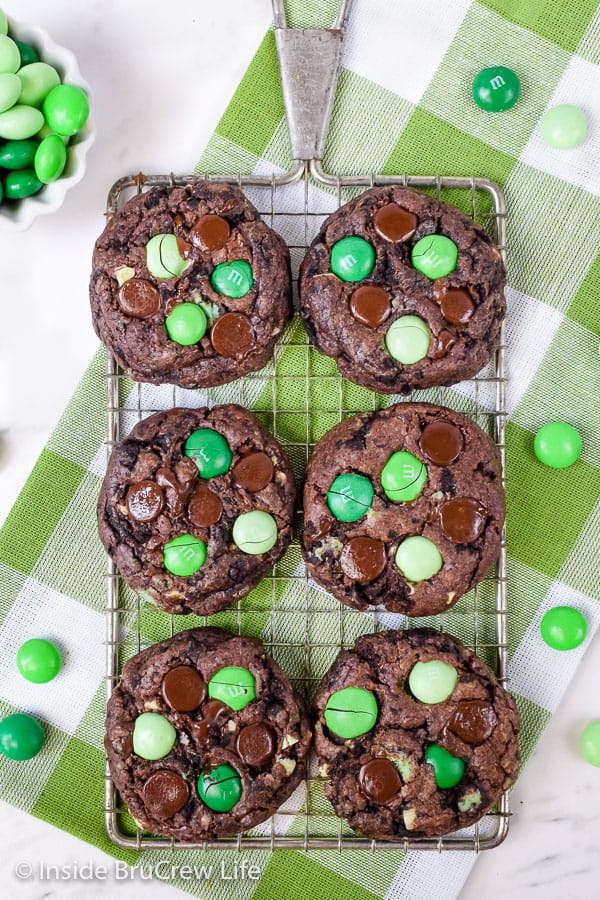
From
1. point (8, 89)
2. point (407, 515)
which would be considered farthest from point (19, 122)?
point (407, 515)

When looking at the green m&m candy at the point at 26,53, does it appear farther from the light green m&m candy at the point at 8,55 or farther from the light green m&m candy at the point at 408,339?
the light green m&m candy at the point at 408,339

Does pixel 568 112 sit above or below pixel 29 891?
above

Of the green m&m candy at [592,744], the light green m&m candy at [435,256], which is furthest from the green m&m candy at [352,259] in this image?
the green m&m candy at [592,744]

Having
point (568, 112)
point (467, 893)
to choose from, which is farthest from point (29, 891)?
point (568, 112)

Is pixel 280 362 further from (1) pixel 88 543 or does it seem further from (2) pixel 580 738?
(2) pixel 580 738

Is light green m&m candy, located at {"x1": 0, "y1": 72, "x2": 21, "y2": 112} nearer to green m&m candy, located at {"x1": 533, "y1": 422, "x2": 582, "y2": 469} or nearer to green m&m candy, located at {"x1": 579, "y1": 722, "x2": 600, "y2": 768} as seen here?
green m&m candy, located at {"x1": 533, "y1": 422, "x2": 582, "y2": 469}

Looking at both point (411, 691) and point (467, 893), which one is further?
point (467, 893)
